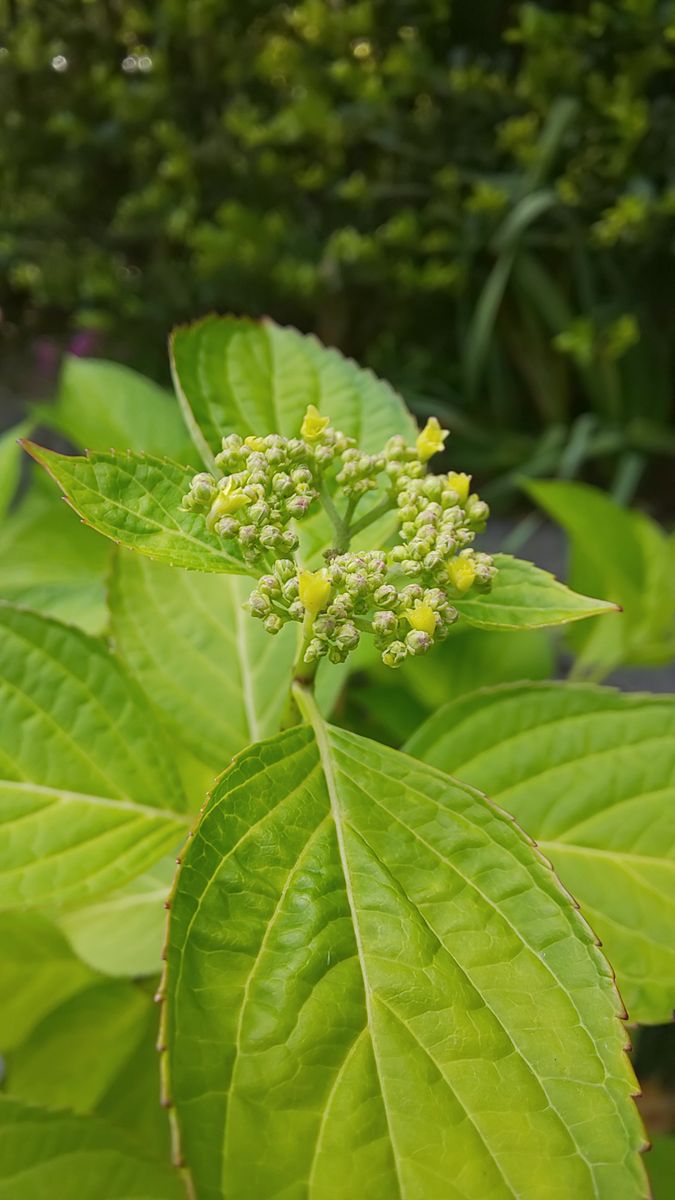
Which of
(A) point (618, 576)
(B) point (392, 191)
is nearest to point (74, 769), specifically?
(A) point (618, 576)

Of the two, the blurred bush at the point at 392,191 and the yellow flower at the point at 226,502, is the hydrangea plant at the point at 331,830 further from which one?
the blurred bush at the point at 392,191

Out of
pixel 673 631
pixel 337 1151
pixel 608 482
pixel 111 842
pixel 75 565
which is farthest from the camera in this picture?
pixel 608 482

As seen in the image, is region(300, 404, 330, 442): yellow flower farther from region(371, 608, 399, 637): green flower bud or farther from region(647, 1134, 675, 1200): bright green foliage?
region(647, 1134, 675, 1200): bright green foliage

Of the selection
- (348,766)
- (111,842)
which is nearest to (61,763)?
(111,842)

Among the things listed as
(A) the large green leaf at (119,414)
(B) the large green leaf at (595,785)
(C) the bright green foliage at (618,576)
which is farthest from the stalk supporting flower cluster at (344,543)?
(C) the bright green foliage at (618,576)

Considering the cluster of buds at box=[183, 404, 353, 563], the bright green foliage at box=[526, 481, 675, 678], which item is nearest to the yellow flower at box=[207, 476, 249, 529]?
the cluster of buds at box=[183, 404, 353, 563]

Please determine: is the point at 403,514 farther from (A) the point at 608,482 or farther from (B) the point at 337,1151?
(A) the point at 608,482

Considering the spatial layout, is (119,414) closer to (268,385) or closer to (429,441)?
(268,385)
